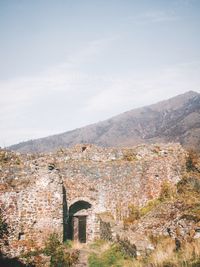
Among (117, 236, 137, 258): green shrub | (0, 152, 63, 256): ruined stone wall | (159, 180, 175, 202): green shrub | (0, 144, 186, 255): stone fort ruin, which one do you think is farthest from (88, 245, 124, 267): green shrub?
(159, 180, 175, 202): green shrub

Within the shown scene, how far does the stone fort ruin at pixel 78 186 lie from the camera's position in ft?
53.3

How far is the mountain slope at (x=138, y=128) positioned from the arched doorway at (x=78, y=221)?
204 ft

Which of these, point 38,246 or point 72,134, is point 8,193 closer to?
point 38,246

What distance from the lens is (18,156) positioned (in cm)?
1980

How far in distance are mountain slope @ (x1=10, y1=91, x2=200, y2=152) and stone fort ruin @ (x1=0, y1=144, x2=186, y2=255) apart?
59.3m

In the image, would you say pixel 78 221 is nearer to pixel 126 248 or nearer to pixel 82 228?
pixel 82 228

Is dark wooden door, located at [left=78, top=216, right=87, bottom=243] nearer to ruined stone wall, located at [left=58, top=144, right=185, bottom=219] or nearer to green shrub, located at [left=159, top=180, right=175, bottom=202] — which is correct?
ruined stone wall, located at [left=58, top=144, right=185, bottom=219]

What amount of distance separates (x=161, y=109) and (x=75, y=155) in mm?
106415

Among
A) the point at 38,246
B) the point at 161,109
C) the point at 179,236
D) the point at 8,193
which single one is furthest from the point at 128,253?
the point at 161,109

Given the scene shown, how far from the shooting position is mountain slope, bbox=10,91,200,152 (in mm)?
90463

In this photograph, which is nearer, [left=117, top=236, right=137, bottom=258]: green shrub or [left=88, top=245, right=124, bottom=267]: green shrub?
[left=117, top=236, right=137, bottom=258]: green shrub

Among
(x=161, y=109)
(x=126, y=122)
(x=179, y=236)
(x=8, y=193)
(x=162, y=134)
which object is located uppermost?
(x=161, y=109)

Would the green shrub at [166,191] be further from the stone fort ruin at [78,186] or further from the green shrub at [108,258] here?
the green shrub at [108,258]

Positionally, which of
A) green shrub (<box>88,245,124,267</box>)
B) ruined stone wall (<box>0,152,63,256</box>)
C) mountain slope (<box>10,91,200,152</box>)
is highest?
mountain slope (<box>10,91,200,152</box>)
